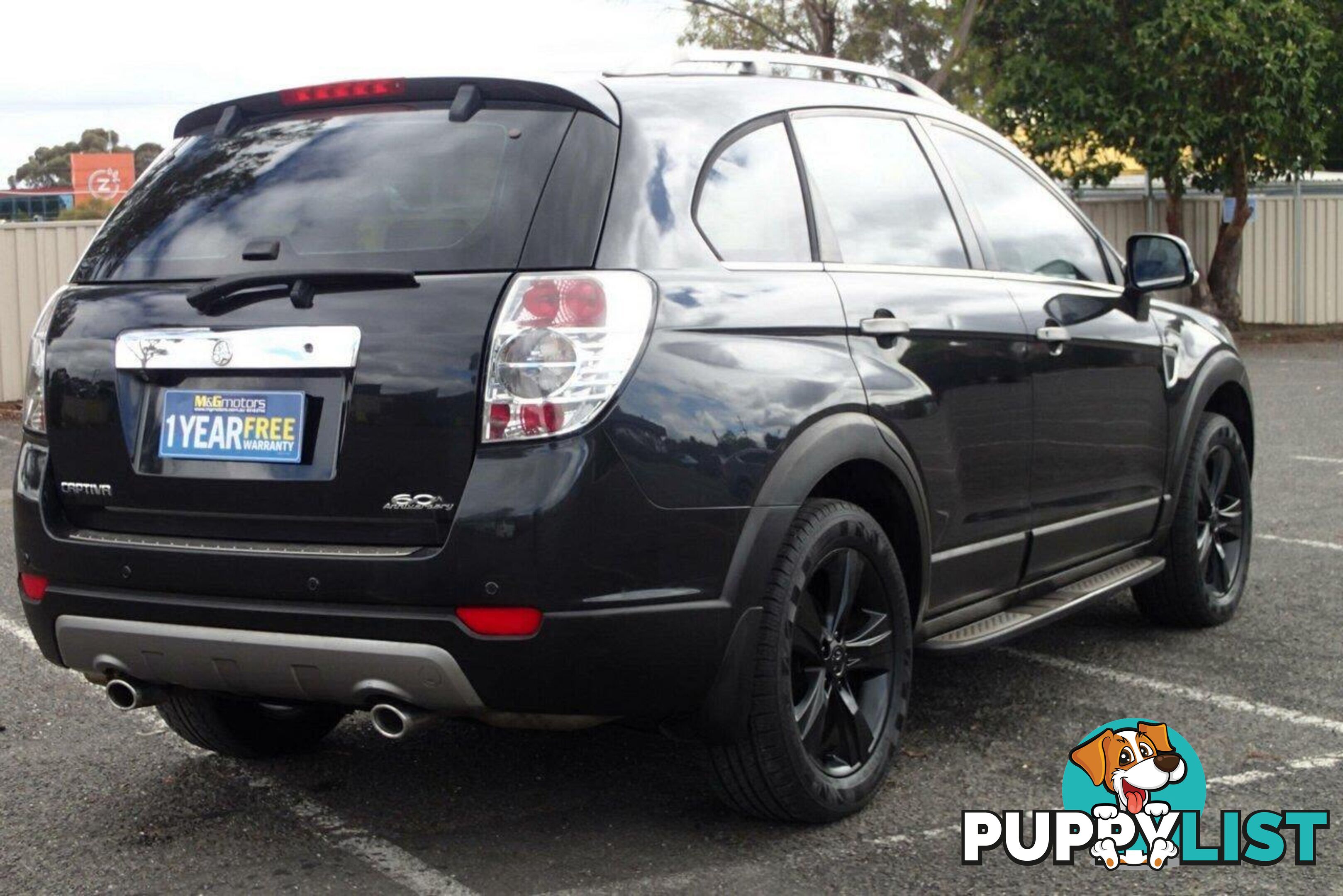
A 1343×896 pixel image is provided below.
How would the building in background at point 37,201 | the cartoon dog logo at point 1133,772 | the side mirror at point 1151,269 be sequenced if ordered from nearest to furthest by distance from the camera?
the cartoon dog logo at point 1133,772 → the side mirror at point 1151,269 → the building in background at point 37,201

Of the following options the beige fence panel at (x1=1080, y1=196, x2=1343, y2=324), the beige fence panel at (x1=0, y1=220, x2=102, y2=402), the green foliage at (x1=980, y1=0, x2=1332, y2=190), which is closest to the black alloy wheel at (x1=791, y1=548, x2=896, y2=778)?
the beige fence panel at (x1=0, y1=220, x2=102, y2=402)

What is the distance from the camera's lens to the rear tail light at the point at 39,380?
3854 mm

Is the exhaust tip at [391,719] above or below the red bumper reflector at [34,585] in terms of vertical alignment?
below

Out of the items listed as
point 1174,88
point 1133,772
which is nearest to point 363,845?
point 1133,772

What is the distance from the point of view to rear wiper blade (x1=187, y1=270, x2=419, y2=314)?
3.45 m

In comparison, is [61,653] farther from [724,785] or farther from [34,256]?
[34,256]

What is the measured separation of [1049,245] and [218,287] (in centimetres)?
264

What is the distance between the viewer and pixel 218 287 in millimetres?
3564

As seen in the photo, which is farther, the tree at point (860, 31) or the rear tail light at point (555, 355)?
the tree at point (860, 31)

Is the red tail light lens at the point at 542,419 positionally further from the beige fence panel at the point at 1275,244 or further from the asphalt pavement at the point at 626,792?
the beige fence panel at the point at 1275,244

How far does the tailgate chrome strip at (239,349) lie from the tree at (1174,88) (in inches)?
750

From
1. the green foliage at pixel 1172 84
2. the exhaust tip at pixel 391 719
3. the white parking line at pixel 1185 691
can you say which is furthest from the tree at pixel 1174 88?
the exhaust tip at pixel 391 719

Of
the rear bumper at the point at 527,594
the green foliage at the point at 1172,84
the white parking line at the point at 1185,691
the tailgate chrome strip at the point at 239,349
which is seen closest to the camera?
the rear bumper at the point at 527,594

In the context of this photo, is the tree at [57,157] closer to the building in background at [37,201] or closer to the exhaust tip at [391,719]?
the building in background at [37,201]
